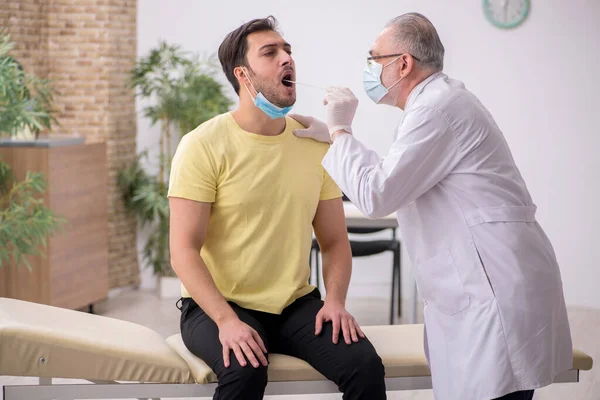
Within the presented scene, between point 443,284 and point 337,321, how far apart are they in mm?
391

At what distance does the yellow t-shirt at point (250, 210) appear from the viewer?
2170 mm

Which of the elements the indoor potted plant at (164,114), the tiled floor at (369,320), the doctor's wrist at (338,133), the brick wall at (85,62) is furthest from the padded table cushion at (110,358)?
the brick wall at (85,62)

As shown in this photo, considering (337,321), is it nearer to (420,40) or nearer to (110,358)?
(110,358)

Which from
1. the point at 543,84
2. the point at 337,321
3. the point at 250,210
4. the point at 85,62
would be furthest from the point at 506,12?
the point at 337,321

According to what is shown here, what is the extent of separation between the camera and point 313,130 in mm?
2309

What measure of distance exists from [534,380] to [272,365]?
2.06ft

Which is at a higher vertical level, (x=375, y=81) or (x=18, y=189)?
(x=375, y=81)

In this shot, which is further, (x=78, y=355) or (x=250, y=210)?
(x=250, y=210)

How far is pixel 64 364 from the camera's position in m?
2.02

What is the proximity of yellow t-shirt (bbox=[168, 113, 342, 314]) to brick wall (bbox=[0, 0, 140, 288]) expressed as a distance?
3211 millimetres

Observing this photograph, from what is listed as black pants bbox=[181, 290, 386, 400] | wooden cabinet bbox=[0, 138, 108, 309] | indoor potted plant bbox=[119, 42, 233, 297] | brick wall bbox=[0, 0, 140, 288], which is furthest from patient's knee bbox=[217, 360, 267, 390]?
brick wall bbox=[0, 0, 140, 288]

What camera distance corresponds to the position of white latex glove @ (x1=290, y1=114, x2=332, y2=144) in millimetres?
2289

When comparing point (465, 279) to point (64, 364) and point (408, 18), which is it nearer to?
point (408, 18)

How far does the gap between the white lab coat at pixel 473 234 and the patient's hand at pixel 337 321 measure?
34cm
